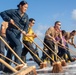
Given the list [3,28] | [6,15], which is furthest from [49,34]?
[6,15]

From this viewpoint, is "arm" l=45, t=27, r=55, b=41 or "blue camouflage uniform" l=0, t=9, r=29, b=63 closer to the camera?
"blue camouflage uniform" l=0, t=9, r=29, b=63

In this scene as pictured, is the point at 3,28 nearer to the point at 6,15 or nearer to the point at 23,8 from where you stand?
the point at 6,15

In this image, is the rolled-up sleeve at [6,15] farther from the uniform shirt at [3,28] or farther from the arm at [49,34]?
the arm at [49,34]

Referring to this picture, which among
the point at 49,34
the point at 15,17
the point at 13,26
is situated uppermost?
the point at 15,17

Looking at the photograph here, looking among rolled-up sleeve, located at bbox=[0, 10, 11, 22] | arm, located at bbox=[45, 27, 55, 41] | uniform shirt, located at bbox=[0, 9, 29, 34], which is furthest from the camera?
arm, located at bbox=[45, 27, 55, 41]

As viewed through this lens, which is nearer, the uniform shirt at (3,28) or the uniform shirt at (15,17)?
the uniform shirt at (15,17)

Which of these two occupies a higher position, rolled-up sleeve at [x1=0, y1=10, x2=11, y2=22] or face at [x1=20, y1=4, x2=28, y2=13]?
face at [x1=20, y1=4, x2=28, y2=13]

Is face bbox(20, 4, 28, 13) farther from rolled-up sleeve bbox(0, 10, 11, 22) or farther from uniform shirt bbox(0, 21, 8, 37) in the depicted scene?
uniform shirt bbox(0, 21, 8, 37)

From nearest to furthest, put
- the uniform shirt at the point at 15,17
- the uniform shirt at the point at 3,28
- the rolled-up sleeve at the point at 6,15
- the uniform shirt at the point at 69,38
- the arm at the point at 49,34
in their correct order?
the rolled-up sleeve at the point at 6,15 < the uniform shirt at the point at 15,17 < the uniform shirt at the point at 3,28 < the arm at the point at 49,34 < the uniform shirt at the point at 69,38

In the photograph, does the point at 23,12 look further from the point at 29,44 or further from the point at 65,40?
the point at 65,40

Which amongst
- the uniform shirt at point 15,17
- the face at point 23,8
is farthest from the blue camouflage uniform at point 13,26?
the face at point 23,8

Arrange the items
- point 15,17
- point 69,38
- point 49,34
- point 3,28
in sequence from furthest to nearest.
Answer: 1. point 69,38
2. point 49,34
3. point 3,28
4. point 15,17

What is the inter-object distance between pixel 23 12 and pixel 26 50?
2801 millimetres

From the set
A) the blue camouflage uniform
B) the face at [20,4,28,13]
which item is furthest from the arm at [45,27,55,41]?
the face at [20,4,28,13]
